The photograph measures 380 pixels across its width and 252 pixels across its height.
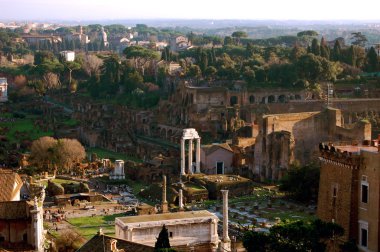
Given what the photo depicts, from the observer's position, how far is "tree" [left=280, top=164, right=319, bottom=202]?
144ft

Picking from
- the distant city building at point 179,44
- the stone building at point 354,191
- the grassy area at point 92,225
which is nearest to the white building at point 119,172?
the grassy area at point 92,225

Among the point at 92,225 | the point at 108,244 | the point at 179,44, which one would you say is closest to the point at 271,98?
the point at 92,225

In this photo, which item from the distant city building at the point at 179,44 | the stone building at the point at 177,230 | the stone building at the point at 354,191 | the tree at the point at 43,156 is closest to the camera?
the stone building at the point at 354,191

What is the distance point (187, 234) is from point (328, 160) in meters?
6.07

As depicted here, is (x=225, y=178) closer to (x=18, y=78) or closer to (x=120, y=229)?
(x=120, y=229)

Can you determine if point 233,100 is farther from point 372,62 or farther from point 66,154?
point 66,154

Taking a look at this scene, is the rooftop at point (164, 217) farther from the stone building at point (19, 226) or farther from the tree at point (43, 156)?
the tree at point (43, 156)

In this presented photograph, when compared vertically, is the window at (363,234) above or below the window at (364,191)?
below

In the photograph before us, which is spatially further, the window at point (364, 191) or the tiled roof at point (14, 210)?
the tiled roof at point (14, 210)

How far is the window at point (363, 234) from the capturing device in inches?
1118

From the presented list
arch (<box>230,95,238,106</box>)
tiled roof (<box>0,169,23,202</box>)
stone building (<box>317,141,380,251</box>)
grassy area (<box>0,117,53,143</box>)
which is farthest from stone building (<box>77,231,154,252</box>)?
arch (<box>230,95,238,106</box>)

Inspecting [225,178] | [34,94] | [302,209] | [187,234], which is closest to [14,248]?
[187,234]

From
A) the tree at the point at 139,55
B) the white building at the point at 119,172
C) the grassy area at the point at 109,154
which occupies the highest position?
the tree at the point at 139,55

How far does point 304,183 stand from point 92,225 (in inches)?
467
